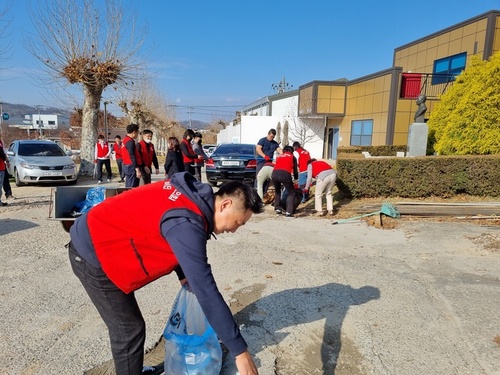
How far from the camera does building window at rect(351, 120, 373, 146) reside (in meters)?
20.7

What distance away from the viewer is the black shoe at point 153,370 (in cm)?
231

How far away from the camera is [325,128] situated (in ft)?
85.3

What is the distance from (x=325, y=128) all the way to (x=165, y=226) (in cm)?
2573

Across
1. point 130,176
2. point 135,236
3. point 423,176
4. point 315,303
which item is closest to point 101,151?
point 130,176

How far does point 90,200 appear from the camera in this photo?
407 centimetres

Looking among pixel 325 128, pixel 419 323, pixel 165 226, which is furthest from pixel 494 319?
pixel 325 128

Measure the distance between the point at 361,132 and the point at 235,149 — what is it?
12429mm

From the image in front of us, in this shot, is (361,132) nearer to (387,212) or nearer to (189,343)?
(387,212)

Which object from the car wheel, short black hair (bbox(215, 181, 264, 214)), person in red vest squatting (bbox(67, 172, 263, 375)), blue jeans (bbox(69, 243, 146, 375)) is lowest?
the car wheel

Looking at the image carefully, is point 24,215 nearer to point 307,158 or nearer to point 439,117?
point 307,158

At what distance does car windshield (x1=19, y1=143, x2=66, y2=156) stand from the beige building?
1601 cm

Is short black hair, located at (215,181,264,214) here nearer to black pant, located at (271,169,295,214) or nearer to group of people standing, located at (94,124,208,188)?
black pant, located at (271,169,295,214)

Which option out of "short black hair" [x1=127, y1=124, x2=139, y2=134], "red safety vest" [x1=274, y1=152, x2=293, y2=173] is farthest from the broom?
"short black hair" [x1=127, y1=124, x2=139, y2=134]

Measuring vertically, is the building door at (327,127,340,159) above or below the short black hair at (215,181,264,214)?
above
